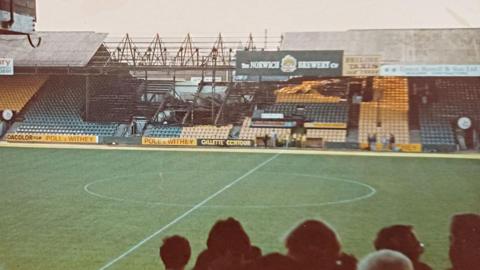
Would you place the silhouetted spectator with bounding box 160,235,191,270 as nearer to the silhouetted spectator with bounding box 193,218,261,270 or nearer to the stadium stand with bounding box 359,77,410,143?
the silhouetted spectator with bounding box 193,218,261,270

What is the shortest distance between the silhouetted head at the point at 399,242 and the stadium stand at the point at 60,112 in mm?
6438

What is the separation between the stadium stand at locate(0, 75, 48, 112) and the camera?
23.9ft

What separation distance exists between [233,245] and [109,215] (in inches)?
139

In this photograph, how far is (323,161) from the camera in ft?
33.3

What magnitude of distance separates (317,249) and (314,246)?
0.04ft

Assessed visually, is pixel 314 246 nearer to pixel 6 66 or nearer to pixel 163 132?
pixel 6 66

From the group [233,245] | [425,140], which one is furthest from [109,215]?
[425,140]

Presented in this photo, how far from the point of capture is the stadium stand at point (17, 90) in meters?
7.29

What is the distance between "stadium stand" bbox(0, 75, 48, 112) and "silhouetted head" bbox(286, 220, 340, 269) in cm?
566

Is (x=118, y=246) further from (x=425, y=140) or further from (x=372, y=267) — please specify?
(x=425, y=140)

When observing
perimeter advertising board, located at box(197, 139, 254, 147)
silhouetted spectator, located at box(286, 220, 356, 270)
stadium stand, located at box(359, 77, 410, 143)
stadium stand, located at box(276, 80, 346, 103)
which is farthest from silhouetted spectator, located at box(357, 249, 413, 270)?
perimeter advertising board, located at box(197, 139, 254, 147)

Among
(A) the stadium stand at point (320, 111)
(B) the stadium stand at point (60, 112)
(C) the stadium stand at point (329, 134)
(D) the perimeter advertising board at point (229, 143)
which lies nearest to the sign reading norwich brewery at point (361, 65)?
(A) the stadium stand at point (320, 111)

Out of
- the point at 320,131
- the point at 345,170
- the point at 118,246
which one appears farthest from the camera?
the point at 320,131

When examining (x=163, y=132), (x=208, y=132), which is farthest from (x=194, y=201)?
(x=208, y=132)
